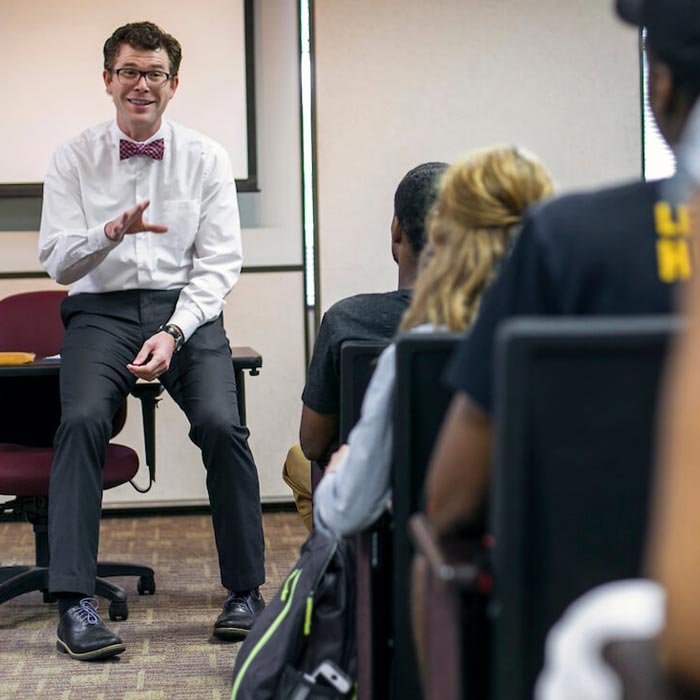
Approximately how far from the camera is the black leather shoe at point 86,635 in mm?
2826

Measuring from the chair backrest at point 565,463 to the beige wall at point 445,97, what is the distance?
3769mm

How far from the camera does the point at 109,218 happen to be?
3.38 m

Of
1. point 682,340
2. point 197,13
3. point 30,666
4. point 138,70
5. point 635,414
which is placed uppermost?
point 197,13

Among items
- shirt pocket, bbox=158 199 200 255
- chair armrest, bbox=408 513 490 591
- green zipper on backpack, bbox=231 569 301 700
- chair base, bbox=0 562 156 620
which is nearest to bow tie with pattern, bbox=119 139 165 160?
shirt pocket, bbox=158 199 200 255

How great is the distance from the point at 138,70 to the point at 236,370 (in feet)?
2.91

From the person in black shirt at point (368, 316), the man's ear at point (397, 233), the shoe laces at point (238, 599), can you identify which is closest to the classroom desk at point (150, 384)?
the shoe laces at point (238, 599)

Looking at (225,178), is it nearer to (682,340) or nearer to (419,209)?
(419,209)

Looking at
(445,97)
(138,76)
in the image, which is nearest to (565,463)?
(138,76)

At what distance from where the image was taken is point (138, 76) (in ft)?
10.8

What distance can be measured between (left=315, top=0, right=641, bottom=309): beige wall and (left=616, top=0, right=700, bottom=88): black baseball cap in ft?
12.0

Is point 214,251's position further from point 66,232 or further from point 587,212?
point 587,212

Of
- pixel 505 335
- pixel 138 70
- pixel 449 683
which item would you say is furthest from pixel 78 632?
pixel 505 335

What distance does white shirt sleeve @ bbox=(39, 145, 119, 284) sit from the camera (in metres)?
3.18

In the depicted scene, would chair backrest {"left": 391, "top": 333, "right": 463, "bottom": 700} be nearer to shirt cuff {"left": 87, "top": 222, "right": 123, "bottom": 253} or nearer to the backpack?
the backpack
